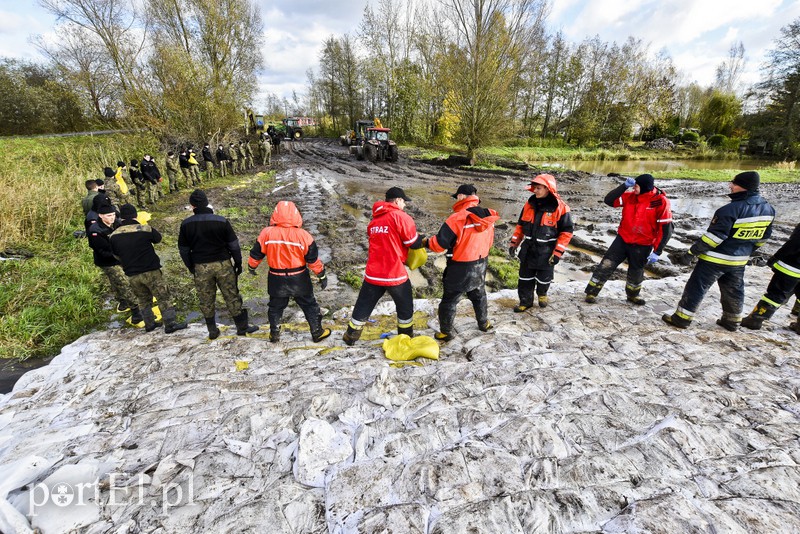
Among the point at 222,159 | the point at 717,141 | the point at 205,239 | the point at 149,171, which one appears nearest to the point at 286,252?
the point at 205,239

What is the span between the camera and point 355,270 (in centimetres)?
637

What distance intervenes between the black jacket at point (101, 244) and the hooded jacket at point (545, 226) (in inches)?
201

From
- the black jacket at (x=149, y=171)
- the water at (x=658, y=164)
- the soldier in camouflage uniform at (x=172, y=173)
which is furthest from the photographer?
the water at (x=658, y=164)

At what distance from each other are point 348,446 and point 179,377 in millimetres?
2067

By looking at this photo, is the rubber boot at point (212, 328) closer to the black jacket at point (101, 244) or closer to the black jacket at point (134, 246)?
the black jacket at point (134, 246)

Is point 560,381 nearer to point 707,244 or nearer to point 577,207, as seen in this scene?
point 707,244

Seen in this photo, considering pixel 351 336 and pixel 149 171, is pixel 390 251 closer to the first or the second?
pixel 351 336

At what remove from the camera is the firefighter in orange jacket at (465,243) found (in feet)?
11.4

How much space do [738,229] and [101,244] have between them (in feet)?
23.7

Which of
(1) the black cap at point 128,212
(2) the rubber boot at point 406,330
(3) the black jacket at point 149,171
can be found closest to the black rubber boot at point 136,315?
(1) the black cap at point 128,212

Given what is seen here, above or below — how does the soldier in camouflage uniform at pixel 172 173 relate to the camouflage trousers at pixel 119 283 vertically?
above

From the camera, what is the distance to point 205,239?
3.74 metres

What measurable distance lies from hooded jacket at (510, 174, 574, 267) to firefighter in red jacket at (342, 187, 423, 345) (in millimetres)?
1521

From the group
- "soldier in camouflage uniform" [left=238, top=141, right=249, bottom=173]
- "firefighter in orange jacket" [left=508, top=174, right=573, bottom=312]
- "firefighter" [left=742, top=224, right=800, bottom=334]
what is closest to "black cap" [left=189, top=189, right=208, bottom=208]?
"firefighter in orange jacket" [left=508, top=174, right=573, bottom=312]
